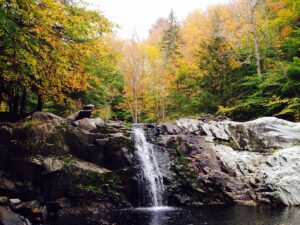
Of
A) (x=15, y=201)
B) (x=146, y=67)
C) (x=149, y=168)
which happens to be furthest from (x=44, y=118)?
(x=146, y=67)

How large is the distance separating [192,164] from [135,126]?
13.8ft

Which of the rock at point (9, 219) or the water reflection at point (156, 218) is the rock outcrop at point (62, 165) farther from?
the water reflection at point (156, 218)

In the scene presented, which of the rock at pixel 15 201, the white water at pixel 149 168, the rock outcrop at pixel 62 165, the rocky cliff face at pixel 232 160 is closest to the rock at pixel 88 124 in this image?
the rock outcrop at pixel 62 165

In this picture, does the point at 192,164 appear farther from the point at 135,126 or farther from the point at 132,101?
the point at 132,101

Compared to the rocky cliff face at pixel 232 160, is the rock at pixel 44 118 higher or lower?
higher

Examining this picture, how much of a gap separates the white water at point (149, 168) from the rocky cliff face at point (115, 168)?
377 millimetres

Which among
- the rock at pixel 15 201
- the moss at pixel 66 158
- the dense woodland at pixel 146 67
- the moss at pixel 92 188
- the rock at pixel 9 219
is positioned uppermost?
the dense woodland at pixel 146 67

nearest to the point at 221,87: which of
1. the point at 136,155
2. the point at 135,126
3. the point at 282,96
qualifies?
the point at 282,96

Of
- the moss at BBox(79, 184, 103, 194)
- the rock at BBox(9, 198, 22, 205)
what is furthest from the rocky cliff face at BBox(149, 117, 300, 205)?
the rock at BBox(9, 198, 22, 205)

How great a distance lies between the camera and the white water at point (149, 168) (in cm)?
1512

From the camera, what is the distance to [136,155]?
1616 centimetres

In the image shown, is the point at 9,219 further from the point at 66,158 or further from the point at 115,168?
the point at 115,168

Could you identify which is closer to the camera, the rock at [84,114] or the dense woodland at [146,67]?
the dense woodland at [146,67]

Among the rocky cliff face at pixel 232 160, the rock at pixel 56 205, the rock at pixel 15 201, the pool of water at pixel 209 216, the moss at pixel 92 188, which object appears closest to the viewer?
the pool of water at pixel 209 216
